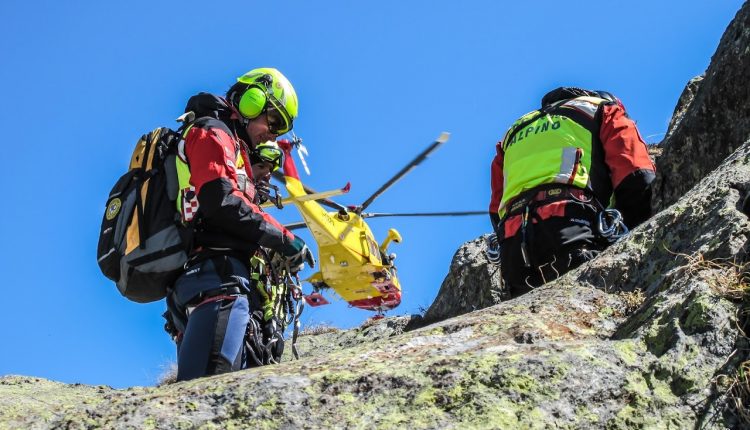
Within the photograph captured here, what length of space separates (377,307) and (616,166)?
12406mm

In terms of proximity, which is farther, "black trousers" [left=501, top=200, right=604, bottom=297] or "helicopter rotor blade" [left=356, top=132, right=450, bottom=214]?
"helicopter rotor blade" [left=356, top=132, right=450, bottom=214]

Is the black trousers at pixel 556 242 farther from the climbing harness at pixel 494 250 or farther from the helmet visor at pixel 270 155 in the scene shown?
the helmet visor at pixel 270 155

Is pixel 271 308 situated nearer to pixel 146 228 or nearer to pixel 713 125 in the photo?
pixel 146 228

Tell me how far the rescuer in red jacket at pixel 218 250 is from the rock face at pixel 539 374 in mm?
1052

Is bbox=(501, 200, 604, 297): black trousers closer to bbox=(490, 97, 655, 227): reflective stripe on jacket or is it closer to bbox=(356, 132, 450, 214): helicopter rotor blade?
bbox=(490, 97, 655, 227): reflective stripe on jacket

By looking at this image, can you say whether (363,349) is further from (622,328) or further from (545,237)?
(545,237)

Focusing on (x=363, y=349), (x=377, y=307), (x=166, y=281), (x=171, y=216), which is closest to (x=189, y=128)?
(x=171, y=216)

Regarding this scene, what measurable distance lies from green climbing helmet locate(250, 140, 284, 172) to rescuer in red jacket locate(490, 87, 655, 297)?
1661 mm

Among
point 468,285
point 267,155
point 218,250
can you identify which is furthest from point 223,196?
point 468,285

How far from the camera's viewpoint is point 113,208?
6008 millimetres

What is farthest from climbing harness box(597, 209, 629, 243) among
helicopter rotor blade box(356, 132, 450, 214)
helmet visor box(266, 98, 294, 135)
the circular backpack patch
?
helicopter rotor blade box(356, 132, 450, 214)

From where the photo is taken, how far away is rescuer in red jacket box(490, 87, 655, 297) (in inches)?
258

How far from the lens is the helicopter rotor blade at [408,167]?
14.9m

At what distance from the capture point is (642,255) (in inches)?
205
